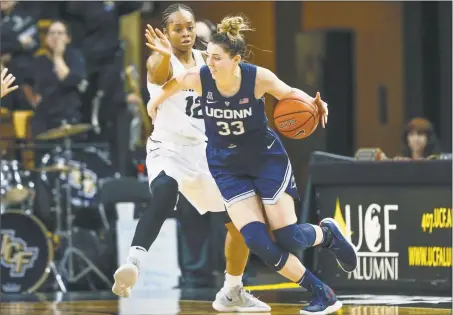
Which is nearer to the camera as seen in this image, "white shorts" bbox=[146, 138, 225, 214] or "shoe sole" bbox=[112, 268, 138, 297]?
"shoe sole" bbox=[112, 268, 138, 297]

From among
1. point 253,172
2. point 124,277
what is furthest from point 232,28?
point 124,277

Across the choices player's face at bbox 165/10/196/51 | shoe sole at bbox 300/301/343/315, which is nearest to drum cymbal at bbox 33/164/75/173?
player's face at bbox 165/10/196/51

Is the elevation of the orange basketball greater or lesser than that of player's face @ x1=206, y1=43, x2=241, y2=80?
lesser

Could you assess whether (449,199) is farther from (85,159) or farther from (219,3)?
(219,3)

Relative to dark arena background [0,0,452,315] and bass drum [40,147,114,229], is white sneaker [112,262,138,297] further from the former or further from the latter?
bass drum [40,147,114,229]

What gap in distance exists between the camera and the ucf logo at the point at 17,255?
1300 cm

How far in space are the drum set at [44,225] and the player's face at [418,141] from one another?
3.17 m

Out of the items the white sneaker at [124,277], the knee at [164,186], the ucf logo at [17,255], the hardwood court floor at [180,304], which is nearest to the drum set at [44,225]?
the ucf logo at [17,255]

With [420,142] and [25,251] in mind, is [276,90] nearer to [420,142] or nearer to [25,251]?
[420,142]

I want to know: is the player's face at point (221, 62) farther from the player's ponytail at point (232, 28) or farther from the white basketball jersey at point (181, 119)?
the white basketball jersey at point (181, 119)

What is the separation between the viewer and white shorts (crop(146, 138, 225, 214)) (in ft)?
32.0

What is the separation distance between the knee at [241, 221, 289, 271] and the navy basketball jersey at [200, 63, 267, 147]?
0.58 meters

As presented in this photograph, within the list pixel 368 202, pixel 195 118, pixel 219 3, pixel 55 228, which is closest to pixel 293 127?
pixel 195 118

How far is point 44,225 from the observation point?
1356cm
